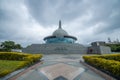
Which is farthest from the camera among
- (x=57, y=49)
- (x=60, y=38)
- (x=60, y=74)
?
(x=60, y=38)

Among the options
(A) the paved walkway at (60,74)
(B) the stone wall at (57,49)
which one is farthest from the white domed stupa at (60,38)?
(A) the paved walkway at (60,74)

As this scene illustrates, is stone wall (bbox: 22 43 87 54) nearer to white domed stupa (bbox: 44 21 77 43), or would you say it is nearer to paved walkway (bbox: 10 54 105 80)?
white domed stupa (bbox: 44 21 77 43)

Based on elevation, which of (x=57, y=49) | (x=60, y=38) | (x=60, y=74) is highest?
(x=60, y=38)

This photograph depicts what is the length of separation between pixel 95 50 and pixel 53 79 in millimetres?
26092

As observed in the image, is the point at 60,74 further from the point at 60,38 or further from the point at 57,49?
the point at 60,38

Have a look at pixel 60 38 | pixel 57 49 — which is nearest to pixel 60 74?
pixel 57 49

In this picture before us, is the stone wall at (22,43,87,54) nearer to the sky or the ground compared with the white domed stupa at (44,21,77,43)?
nearer to the ground

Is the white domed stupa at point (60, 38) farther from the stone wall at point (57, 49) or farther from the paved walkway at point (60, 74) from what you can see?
the paved walkway at point (60, 74)

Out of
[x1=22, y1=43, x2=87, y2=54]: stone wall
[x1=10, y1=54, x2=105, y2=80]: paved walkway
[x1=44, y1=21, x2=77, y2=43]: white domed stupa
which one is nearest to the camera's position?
[x1=10, y1=54, x2=105, y2=80]: paved walkway

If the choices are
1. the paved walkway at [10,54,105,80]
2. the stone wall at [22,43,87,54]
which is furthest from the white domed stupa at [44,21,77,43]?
the paved walkway at [10,54,105,80]

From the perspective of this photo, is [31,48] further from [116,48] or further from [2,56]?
[116,48]

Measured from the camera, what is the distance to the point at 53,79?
8.12 m

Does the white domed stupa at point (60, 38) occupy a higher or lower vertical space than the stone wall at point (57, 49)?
higher

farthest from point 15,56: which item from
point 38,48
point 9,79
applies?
point 38,48
